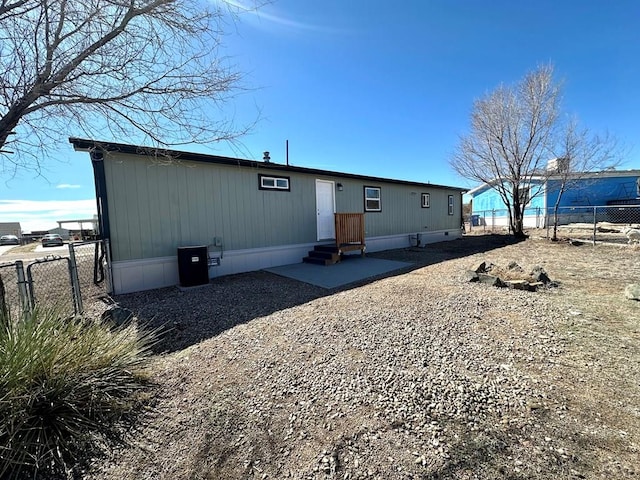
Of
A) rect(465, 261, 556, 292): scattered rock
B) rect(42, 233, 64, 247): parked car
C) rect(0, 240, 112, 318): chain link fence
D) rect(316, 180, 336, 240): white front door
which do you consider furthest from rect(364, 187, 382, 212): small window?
rect(42, 233, 64, 247): parked car

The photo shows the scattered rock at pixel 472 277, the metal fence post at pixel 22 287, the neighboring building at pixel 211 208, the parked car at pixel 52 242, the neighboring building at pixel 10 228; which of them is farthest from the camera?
the neighboring building at pixel 10 228

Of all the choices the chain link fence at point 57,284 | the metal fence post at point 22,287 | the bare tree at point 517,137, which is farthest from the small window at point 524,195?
the metal fence post at point 22,287

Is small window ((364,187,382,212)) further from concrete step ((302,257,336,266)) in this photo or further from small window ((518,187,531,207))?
small window ((518,187,531,207))

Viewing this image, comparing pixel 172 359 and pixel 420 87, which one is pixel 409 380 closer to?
pixel 172 359

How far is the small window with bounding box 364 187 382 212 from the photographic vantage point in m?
10.9

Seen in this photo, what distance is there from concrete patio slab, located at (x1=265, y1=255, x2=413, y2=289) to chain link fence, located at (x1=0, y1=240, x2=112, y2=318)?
384 cm

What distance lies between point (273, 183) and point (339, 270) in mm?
3109

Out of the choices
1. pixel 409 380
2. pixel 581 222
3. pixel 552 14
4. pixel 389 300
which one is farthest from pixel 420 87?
pixel 581 222

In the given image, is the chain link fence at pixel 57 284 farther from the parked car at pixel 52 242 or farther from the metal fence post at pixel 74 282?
the parked car at pixel 52 242

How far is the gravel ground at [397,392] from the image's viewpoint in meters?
1.63

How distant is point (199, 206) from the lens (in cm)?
684

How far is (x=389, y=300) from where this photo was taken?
4.67 m

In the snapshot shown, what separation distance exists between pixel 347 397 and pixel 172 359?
1999mm

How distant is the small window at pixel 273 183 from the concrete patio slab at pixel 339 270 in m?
Result: 2.27
